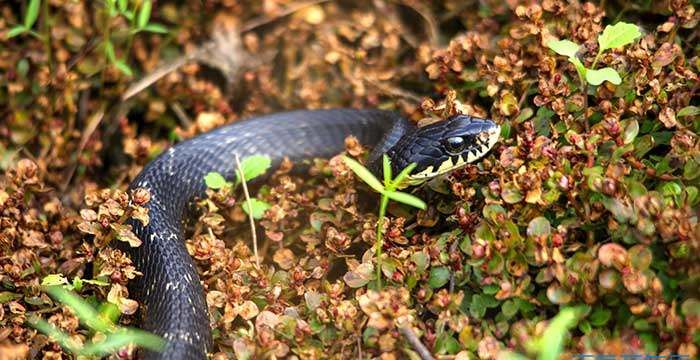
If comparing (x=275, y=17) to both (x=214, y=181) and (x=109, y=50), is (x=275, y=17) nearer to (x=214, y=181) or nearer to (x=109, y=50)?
(x=109, y=50)

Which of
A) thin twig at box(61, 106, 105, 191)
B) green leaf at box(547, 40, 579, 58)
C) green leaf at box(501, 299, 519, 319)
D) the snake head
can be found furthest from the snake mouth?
thin twig at box(61, 106, 105, 191)

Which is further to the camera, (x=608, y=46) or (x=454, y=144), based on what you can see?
(x=454, y=144)

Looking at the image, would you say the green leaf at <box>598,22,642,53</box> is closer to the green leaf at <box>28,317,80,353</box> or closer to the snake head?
the snake head

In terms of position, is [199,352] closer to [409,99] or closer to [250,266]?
[250,266]

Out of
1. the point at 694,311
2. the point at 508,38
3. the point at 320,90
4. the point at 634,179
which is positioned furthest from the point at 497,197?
the point at 320,90

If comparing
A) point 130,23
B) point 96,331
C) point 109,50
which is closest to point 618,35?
point 96,331
